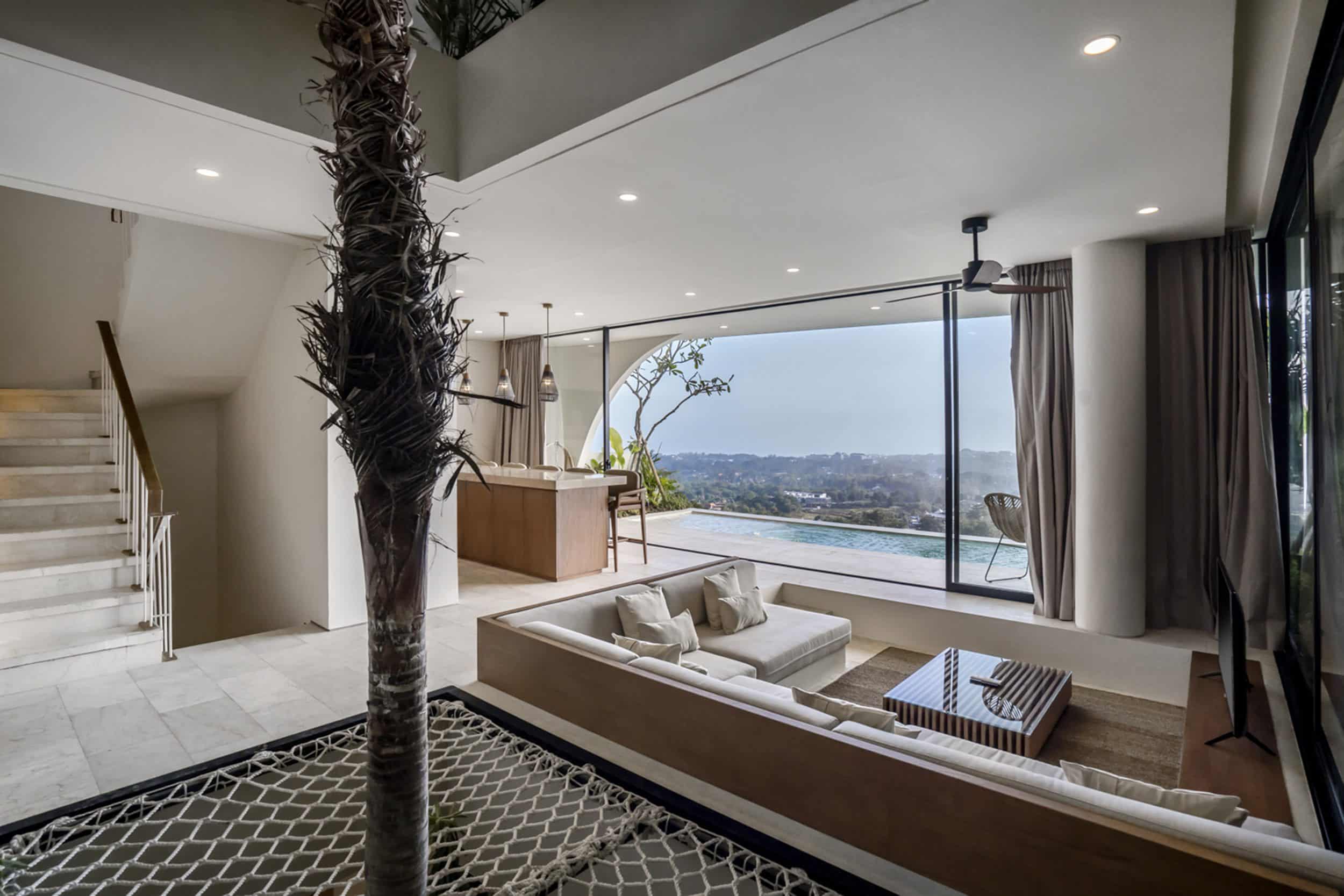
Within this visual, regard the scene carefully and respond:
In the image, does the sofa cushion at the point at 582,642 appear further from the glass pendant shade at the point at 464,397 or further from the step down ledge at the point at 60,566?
the step down ledge at the point at 60,566

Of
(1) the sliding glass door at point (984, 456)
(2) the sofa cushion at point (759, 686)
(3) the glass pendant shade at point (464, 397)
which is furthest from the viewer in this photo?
(1) the sliding glass door at point (984, 456)

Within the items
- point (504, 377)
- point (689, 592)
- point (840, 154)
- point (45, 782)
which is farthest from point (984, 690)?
point (504, 377)

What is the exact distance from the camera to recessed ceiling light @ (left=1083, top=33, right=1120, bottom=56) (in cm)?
213

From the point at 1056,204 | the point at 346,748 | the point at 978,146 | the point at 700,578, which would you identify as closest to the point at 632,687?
the point at 346,748

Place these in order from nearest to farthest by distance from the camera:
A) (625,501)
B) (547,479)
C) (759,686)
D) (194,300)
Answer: (759,686) → (194,300) → (547,479) → (625,501)

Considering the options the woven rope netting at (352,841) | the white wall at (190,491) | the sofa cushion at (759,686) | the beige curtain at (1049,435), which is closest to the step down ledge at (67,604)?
the white wall at (190,491)

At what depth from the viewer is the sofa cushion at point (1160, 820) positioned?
1366mm

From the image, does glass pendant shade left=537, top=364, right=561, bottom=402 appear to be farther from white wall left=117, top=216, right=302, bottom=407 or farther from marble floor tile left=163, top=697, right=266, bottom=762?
marble floor tile left=163, top=697, right=266, bottom=762

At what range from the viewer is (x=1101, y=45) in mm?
2176

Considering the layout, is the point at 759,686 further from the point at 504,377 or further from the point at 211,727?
the point at 504,377

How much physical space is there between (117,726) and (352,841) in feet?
8.45

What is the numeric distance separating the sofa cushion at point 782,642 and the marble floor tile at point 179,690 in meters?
2.64

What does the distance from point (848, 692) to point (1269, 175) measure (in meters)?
3.57

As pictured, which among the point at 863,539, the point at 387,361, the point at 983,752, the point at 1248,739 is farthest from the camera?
the point at 863,539
